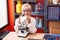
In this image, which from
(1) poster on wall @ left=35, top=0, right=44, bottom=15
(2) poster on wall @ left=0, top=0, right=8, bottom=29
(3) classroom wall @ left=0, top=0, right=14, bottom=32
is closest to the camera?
(2) poster on wall @ left=0, top=0, right=8, bottom=29

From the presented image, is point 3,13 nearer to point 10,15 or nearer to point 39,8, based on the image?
point 10,15

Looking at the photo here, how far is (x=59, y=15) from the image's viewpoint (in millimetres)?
3154

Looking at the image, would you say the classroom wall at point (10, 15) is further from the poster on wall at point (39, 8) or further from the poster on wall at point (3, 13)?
the poster on wall at point (39, 8)

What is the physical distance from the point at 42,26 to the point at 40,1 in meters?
0.70

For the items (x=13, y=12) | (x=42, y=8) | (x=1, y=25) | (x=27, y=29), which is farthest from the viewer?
(x=13, y=12)

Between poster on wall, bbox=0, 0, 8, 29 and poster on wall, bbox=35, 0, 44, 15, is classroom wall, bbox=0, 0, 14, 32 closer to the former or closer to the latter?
poster on wall, bbox=0, 0, 8, 29

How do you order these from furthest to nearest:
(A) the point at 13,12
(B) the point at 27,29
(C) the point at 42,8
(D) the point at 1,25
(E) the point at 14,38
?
(A) the point at 13,12 → (C) the point at 42,8 → (D) the point at 1,25 → (B) the point at 27,29 → (E) the point at 14,38

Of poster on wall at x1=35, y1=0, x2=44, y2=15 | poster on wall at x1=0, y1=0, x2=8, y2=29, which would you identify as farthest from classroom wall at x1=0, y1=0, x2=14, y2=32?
poster on wall at x1=35, y1=0, x2=44, y2=15

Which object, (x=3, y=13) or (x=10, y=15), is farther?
(x=10, y=15)

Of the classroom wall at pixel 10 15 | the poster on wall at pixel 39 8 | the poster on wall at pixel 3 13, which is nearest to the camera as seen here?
the poster on wall at pixel 3 13

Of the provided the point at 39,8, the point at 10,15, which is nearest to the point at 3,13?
the point at 10,15

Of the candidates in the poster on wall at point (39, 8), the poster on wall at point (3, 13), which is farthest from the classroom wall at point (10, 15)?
the poster on wall at point (39, 8)

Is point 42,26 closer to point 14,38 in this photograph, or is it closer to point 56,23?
point 56,23

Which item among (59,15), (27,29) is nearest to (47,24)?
(59,15)
